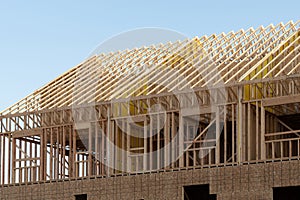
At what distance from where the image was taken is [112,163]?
37.4 m

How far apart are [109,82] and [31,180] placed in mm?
5438

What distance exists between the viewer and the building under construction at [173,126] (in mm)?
34094

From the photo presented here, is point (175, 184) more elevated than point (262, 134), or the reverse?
point (262, 134)

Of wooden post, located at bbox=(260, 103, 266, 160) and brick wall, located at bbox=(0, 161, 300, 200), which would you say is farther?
wooden post, located at bbox=(260, 103, 266, 160)

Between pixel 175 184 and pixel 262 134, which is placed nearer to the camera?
pixel 262 134

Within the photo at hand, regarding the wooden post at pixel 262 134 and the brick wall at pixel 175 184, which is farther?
the wooden post at pixel 262 134

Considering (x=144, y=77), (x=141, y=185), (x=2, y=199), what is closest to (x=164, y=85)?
(x=144, y=77)

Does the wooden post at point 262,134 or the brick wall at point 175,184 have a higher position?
the wooden post at point 262,134

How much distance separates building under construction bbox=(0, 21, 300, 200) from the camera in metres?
34.1

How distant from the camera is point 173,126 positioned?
3609cm

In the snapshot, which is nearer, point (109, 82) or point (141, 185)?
point (141, 185)

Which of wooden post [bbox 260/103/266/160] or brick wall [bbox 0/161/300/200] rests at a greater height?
wooden post [bbox 260/103/266/160]

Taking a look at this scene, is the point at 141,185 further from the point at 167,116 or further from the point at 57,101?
the point at 57,101

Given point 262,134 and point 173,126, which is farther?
point 173,126
